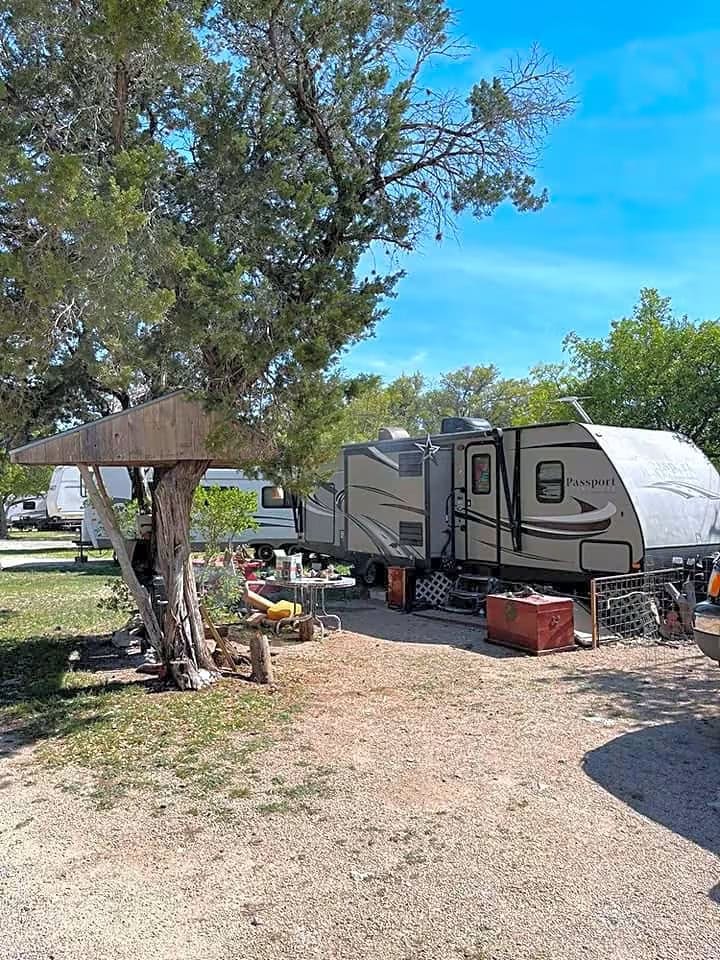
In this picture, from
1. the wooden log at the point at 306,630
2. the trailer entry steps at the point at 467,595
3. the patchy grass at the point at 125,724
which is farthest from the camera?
the trailer entry steps at the point at 467,595

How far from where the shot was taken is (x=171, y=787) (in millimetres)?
4816

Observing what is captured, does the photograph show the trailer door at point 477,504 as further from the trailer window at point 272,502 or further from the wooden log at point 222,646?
the trailer window at point 272,502

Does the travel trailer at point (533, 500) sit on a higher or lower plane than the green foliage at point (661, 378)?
lower

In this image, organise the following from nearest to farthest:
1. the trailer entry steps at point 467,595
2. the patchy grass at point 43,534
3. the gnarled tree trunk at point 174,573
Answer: the gnarled tree trunk at point 174,573 < the trailer entry steps at point 467,595 < the patchy grass at point 43,534

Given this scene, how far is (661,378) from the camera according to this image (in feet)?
55.3

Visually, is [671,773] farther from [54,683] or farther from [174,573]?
[54,683]

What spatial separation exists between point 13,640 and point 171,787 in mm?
5830

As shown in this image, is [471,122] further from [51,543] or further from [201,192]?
[51,543]

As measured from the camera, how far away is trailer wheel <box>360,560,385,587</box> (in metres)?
13.8

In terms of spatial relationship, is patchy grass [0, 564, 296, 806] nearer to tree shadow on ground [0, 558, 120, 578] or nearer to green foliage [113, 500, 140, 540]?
green foliage [113, 500, 140, 540]

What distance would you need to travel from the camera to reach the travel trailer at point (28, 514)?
3862 cm

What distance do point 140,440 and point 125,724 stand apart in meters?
2.34

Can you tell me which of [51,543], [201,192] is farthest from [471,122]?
[51,543]

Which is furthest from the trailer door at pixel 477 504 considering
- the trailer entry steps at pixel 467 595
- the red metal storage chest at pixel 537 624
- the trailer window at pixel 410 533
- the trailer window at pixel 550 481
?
the red metal storage chest at pixel 537 624
